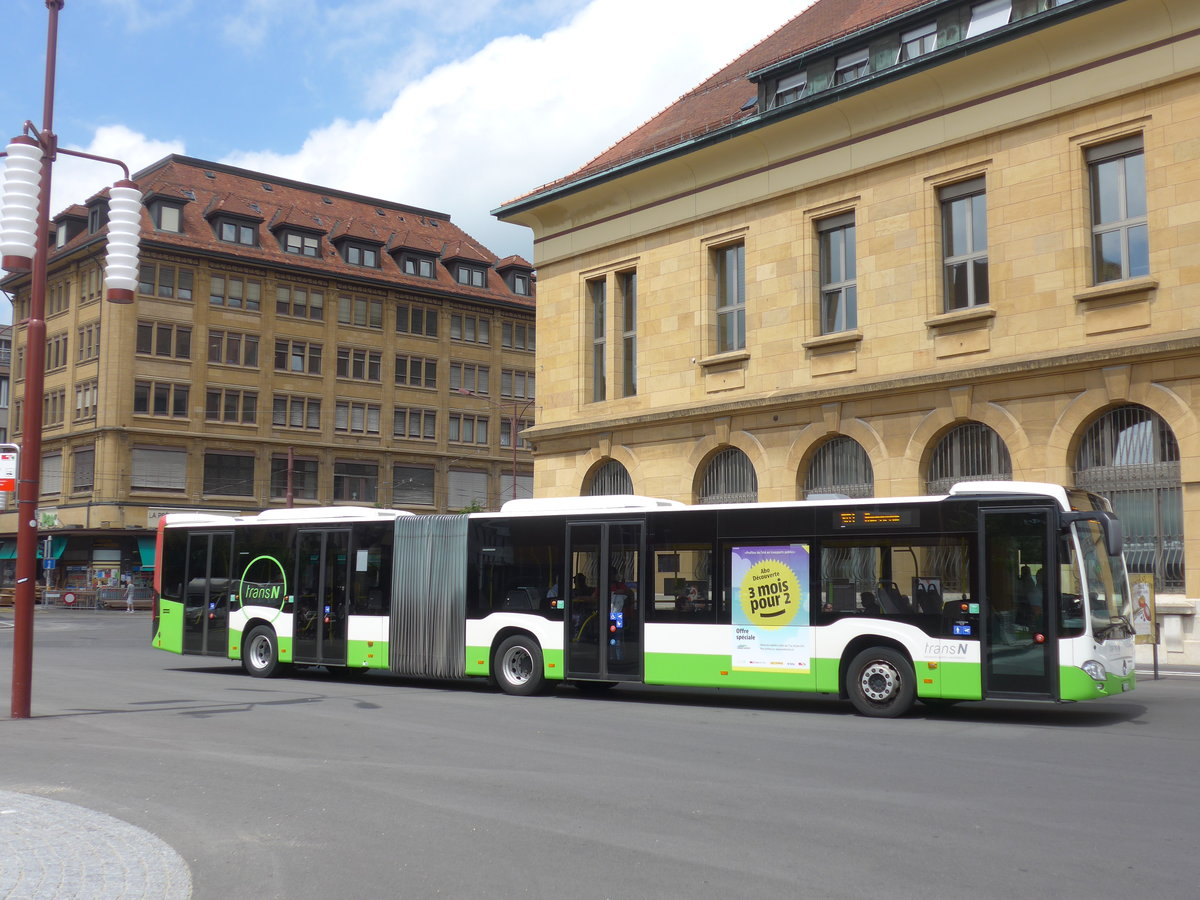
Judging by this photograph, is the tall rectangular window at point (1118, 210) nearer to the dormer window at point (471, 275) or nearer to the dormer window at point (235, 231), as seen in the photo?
the dormer window at point (235, 231)

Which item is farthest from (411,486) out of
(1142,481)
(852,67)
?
(1142,481)

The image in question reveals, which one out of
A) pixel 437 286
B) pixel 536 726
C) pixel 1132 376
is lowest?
pixel 536 726

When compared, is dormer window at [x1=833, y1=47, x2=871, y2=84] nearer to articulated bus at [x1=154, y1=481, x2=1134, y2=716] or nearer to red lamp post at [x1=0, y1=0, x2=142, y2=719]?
articulated bus at [x1=154, y1=481, x2=1134, y2=716]

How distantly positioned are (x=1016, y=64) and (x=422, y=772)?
19.4m

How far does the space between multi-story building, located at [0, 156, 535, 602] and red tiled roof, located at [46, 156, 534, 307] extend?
5.8 inches

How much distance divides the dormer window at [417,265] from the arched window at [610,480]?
1736 inches

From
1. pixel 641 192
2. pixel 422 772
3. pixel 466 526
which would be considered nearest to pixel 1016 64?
pixel 641 192

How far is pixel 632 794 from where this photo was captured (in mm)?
9492

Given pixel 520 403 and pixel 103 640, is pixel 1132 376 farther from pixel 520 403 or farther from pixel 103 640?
pixel 520 403

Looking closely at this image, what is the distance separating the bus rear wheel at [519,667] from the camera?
1836 cm

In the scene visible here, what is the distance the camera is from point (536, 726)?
1423cm

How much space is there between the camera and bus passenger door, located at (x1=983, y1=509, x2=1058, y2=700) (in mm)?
14445

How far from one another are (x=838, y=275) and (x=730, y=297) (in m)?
3.06

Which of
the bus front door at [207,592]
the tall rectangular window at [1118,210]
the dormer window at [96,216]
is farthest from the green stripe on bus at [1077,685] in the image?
the dormer window at [96,216]
